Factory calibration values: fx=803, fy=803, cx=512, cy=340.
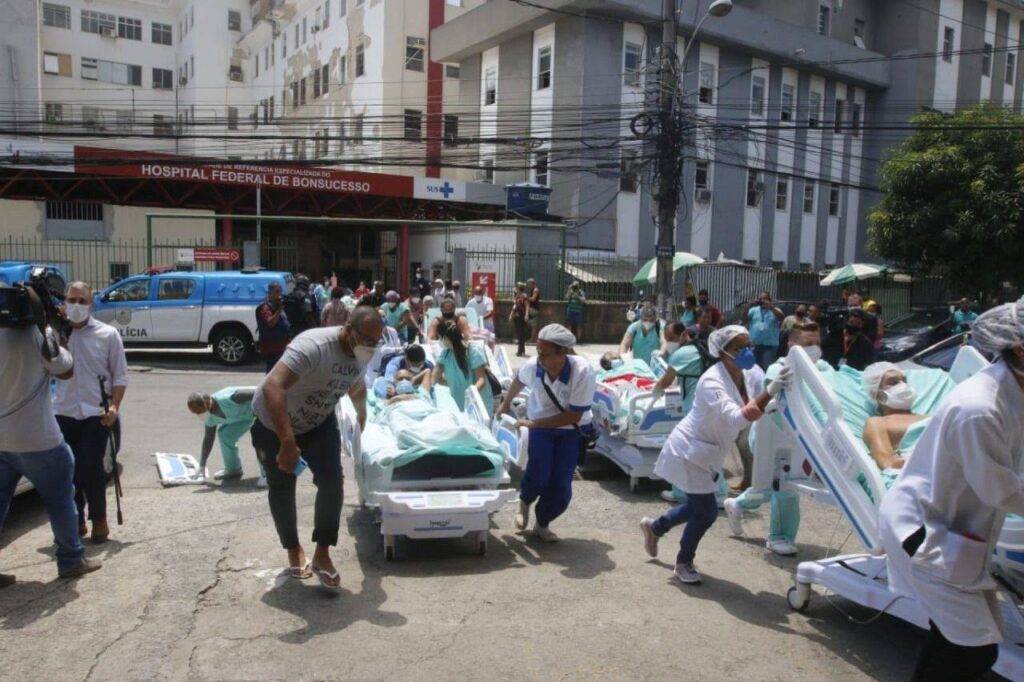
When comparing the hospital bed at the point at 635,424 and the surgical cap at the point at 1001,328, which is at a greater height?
the surgical cap at the point at 1001,328

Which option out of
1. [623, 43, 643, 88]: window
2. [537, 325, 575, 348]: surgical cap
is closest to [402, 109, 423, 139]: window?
[623, 43, 643, 88]: window

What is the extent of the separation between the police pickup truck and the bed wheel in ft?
42.4

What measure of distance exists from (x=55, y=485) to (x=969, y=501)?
464 cm

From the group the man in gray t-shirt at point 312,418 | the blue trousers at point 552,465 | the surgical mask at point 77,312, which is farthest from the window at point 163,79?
the man in gray t-shirt at point 312,418

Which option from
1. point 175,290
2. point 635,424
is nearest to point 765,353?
point 635,424

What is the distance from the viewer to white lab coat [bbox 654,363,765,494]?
4.86m

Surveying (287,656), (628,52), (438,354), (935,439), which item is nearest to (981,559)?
(935,439)

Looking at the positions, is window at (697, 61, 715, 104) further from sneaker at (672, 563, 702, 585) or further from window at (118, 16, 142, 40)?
window at (118, 16, 142, 40)

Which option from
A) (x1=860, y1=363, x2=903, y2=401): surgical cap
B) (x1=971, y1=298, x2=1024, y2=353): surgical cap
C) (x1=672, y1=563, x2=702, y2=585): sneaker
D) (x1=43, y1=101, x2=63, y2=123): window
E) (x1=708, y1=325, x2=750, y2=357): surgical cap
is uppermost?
(x1=43, y1=101, x2=63, y2=123): window

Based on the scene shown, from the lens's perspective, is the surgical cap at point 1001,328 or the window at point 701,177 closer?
the surgical cap at point 1001,328

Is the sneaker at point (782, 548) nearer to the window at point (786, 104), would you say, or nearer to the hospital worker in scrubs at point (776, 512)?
the hospital worker in scrubs at point (776, 512)

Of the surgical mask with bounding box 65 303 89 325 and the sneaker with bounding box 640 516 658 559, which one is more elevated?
the surgical mask with bounding box 65 303 89 325

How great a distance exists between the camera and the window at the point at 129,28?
50.8 m

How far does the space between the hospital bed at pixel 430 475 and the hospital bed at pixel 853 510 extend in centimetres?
191
